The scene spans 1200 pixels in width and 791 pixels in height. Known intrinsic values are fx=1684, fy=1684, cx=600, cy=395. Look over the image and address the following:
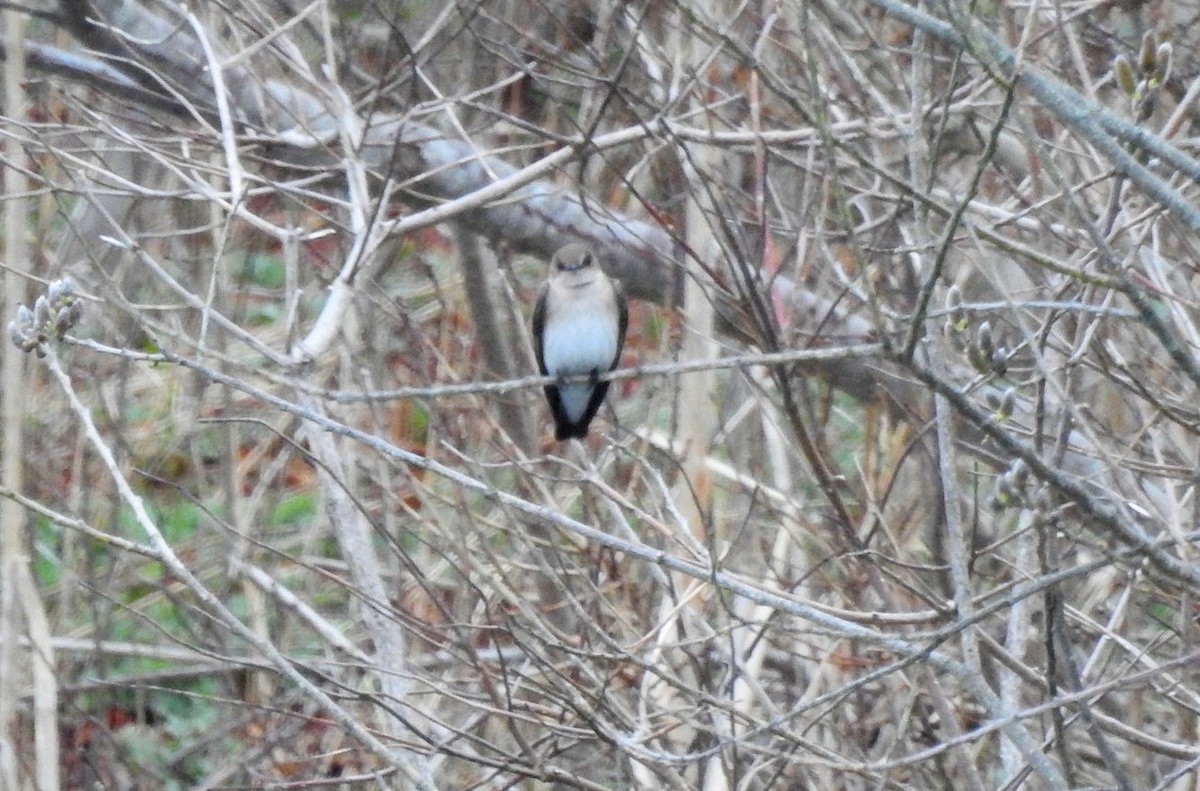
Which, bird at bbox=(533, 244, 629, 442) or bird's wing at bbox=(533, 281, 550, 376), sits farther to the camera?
bird's wing at bbox=(533, 281, 550, 376)

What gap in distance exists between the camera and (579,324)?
5.24 meters

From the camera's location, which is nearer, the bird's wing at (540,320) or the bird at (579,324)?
the bird at (579,324)

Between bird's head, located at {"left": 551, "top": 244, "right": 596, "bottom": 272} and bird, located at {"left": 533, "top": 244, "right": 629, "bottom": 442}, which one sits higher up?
bird's head, located at {"left": 551, "top": 244, "right": 596, "bottom": 272}

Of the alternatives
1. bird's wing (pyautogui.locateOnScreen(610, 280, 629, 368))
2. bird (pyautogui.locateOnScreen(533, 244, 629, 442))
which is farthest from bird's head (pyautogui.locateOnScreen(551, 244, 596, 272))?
bird's wing (pyautogui.locateOnScreen(610, 280, 629, 368))

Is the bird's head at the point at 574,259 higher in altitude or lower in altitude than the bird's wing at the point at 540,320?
higher

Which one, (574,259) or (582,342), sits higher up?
(574,259)

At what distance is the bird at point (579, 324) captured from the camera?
5.19 m

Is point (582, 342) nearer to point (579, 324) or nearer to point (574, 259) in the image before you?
point (579, 324)

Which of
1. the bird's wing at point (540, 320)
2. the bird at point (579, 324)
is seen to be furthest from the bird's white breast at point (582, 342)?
the bird's wing at point (540, 320)

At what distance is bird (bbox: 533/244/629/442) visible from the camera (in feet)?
17.0

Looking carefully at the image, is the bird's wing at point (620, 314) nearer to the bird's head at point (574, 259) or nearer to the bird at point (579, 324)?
the bird at point (579, 324)

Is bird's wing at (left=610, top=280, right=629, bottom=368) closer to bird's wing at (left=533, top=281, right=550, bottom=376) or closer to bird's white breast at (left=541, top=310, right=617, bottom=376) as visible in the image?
bird's white breast at (left=541, top=310, right=617, bottom=376)

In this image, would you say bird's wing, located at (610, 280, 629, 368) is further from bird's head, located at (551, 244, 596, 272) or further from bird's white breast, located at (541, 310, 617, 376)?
bird's head, located at (551, 244, 596, 272)

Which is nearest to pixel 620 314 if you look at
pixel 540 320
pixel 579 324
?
pixel 579 324
